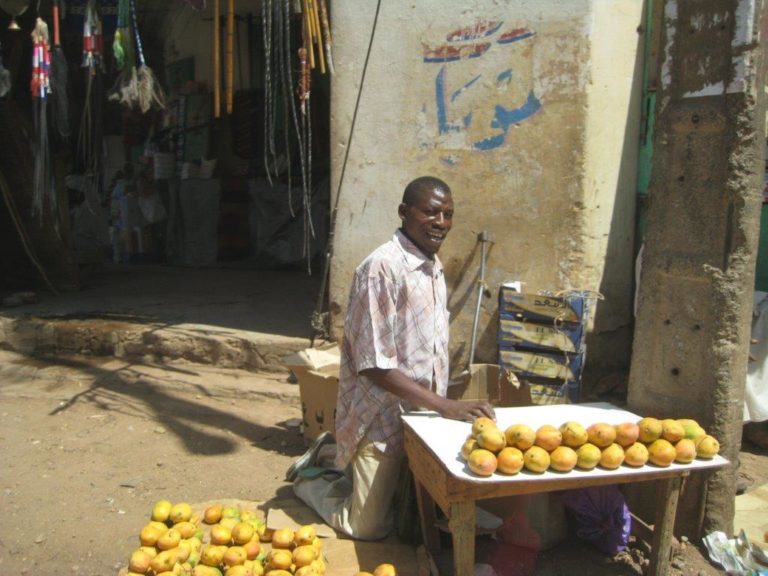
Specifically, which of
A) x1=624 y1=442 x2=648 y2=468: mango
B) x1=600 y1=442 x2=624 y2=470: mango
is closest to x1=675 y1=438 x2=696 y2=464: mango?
x1=624 y1=442 x2=648 y2=468: mango

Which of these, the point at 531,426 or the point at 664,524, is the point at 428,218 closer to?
the point at 531,426

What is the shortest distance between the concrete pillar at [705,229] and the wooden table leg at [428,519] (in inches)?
46.1

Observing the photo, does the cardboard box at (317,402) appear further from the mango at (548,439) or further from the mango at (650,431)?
the mango at (650,431)

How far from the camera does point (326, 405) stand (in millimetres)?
4352

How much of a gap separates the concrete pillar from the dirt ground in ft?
2.12

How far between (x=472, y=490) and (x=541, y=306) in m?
2.13

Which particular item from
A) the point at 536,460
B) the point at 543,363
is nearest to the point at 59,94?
the point at 543,363

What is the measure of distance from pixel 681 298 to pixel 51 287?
6.89 m

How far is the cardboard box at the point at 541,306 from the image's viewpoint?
4.28 metres

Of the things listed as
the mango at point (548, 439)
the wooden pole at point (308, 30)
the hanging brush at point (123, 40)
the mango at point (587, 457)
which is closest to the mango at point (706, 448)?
the mango at point (587, 457)

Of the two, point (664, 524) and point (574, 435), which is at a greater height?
point (574, 435)

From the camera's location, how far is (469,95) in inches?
192

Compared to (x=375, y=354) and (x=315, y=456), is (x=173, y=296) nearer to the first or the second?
(x=315, y=456)

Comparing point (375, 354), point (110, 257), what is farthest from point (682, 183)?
point (110, 257)
